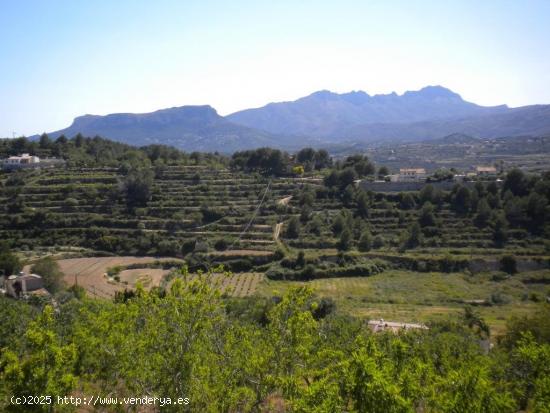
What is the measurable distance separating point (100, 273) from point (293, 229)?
18478 millimetres

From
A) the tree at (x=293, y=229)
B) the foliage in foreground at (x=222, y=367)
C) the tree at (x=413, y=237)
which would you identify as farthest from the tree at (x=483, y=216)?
the foliage in foreground at (x=222, y=367)

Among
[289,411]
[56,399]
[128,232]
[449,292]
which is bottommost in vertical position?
[449,292]

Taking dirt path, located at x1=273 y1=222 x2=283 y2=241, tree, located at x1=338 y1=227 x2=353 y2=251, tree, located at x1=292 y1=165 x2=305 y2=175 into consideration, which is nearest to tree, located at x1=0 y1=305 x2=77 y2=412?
tree, located at x1=338 y1=227 x2=353 y2=251

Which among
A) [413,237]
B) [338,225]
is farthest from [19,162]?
[413,237]

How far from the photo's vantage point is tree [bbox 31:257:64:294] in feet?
114

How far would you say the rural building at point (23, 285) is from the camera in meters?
31.9

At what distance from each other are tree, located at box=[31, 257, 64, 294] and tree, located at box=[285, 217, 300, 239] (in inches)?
833

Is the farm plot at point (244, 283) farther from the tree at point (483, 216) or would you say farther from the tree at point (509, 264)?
the tree at point (483, 216)

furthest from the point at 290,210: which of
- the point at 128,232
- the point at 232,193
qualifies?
the point at 128,232

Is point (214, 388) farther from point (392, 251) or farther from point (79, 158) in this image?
point (79, 158)

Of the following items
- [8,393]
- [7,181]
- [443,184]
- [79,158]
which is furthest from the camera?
[79,158]

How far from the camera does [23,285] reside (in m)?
32.5

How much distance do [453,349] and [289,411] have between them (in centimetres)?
1063

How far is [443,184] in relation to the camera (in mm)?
59156
